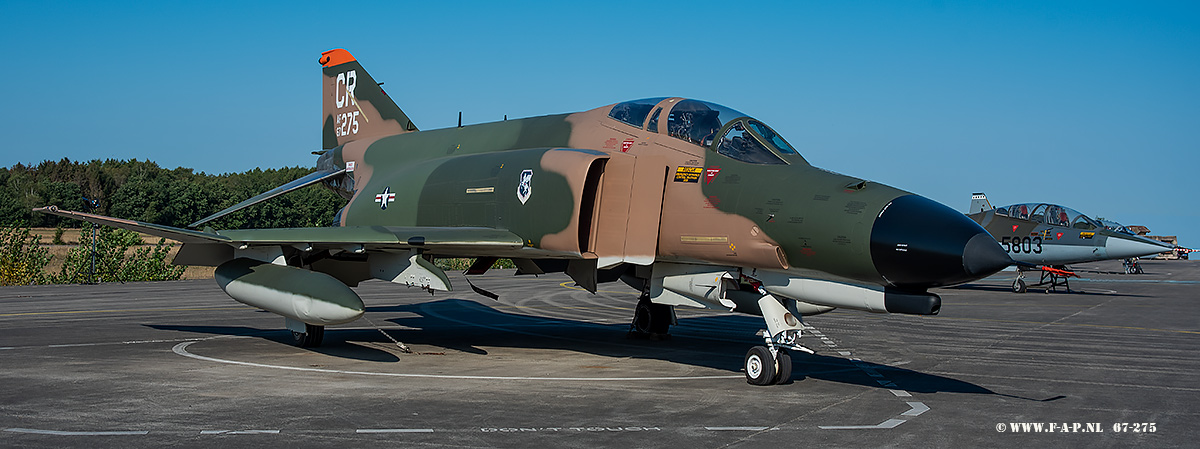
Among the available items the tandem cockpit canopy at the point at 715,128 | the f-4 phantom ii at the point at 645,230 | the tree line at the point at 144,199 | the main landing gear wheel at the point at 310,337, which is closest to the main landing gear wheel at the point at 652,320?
the f-4 phantom ii at the point at 645,230

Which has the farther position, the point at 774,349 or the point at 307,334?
the point at 307,334

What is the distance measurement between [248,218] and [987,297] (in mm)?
61417

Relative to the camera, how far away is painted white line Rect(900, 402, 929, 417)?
25.3 feet

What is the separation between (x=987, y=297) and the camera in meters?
27.2

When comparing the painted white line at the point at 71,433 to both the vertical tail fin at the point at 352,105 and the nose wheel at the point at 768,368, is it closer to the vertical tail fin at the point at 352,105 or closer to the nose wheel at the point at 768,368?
the nose wheel at the point at 768,368

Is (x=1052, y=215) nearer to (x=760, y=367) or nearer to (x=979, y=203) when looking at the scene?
(x=979, y=203)

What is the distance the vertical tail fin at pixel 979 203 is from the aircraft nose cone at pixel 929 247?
28426mm

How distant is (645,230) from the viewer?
33.1 ft

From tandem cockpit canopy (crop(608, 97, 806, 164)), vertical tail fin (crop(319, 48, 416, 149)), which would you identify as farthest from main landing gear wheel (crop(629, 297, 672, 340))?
vertical tail fin (crop(319, 48, 416, 149))

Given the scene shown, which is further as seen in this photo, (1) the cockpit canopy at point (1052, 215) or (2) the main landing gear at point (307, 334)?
(1) the cockpit canopy at point (1052, 215)

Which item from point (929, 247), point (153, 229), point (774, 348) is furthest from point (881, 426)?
point (153, 229)

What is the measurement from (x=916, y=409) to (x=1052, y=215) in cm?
2571

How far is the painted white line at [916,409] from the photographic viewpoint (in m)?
7.70

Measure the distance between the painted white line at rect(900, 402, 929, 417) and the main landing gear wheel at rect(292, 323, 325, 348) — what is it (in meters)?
7.92
